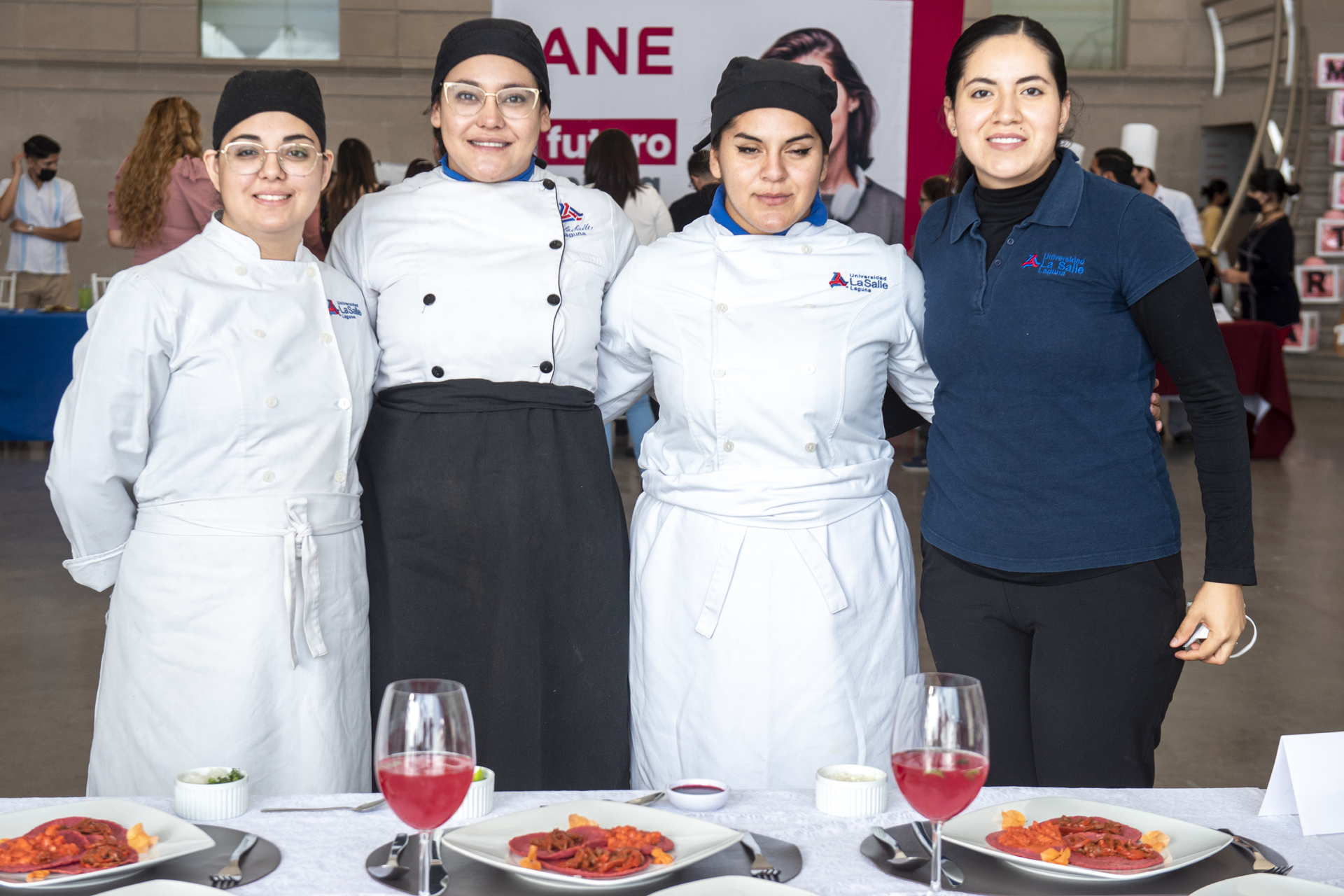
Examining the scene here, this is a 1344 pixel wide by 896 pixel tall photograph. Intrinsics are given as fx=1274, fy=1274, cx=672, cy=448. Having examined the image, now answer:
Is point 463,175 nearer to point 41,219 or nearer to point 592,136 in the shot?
point 592,136

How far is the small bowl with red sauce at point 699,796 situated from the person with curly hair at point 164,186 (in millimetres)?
3689

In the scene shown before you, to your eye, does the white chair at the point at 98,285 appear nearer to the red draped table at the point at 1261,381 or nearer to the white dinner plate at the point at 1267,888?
the red draped table at the point at 1261,381

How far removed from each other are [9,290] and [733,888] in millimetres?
10046

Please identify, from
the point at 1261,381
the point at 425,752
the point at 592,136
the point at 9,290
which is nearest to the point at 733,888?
the point at 425,752

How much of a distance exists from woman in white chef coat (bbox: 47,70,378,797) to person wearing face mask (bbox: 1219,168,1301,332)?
791 cm

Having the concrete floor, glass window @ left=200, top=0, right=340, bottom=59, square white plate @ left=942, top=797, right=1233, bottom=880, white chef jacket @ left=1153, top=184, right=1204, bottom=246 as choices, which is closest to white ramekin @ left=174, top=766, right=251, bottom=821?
square white plate @ left=942, top=797, right=1233, bottom=880

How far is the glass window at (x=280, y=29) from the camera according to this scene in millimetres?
Answer: 10977

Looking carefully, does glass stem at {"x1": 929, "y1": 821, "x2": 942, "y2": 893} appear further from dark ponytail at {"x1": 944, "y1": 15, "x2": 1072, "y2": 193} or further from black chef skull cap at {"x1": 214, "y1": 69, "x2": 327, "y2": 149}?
black chef skull cap at {"x1": 214, "y1": 69, "x2": 327, "y2": 149}

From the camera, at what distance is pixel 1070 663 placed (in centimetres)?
175

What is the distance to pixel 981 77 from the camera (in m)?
1.78

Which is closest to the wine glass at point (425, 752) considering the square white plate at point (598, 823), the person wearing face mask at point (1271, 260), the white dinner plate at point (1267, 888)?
the square white plate at point (598, 823)

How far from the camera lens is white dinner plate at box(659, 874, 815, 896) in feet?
3.42

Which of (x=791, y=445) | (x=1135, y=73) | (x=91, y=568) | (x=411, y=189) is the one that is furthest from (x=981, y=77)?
(x=1135, y=73)

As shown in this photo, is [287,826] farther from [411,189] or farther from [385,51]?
[385,51]
